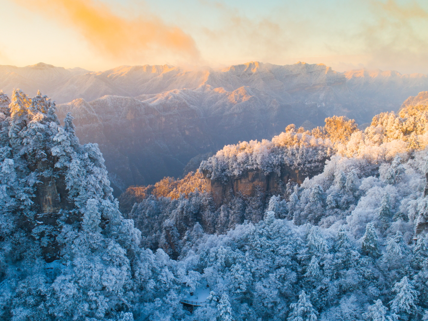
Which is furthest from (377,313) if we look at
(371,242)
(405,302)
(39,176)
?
(39,176)

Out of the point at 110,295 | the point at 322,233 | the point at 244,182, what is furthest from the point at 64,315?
the point at 244,182

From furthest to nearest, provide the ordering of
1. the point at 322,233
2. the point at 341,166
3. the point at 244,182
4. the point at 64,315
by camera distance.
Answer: the point at 244,182 → the point at 341,166 → the point at 322,233 → the point at 64,315

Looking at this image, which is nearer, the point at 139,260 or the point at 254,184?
the point at 139,260

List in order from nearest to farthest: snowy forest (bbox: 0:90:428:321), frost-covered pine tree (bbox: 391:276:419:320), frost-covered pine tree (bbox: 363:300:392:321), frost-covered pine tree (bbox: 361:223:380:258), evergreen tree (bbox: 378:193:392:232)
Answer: frost-covered pine tree (bbox: 363:300:392:321) < frost-covered pine tree (bbox: 391:276:419:320) < snowy forest (bbox: 0:90:428:321) < frost-covered pine tree (bbox: 361:223:380:258) < evergreen tree (bbox: 378:193:392:232)

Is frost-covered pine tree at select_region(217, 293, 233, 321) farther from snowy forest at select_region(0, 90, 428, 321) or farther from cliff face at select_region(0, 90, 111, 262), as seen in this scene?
cliff face at select_region(0, 90, 111, 262)

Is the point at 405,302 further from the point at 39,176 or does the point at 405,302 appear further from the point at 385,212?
the point at 39,176

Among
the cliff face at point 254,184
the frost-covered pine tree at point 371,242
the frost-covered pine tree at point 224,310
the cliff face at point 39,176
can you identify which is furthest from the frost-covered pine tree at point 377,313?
the cliff face at point 254,184

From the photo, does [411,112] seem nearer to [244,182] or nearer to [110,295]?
[244,182]

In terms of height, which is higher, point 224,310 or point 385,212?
point 385,212

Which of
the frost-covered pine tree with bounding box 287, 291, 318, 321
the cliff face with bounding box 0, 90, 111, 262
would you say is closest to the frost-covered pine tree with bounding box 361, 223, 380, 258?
the frost-covered pine tree with bounding box 287, 291, 318, 321
